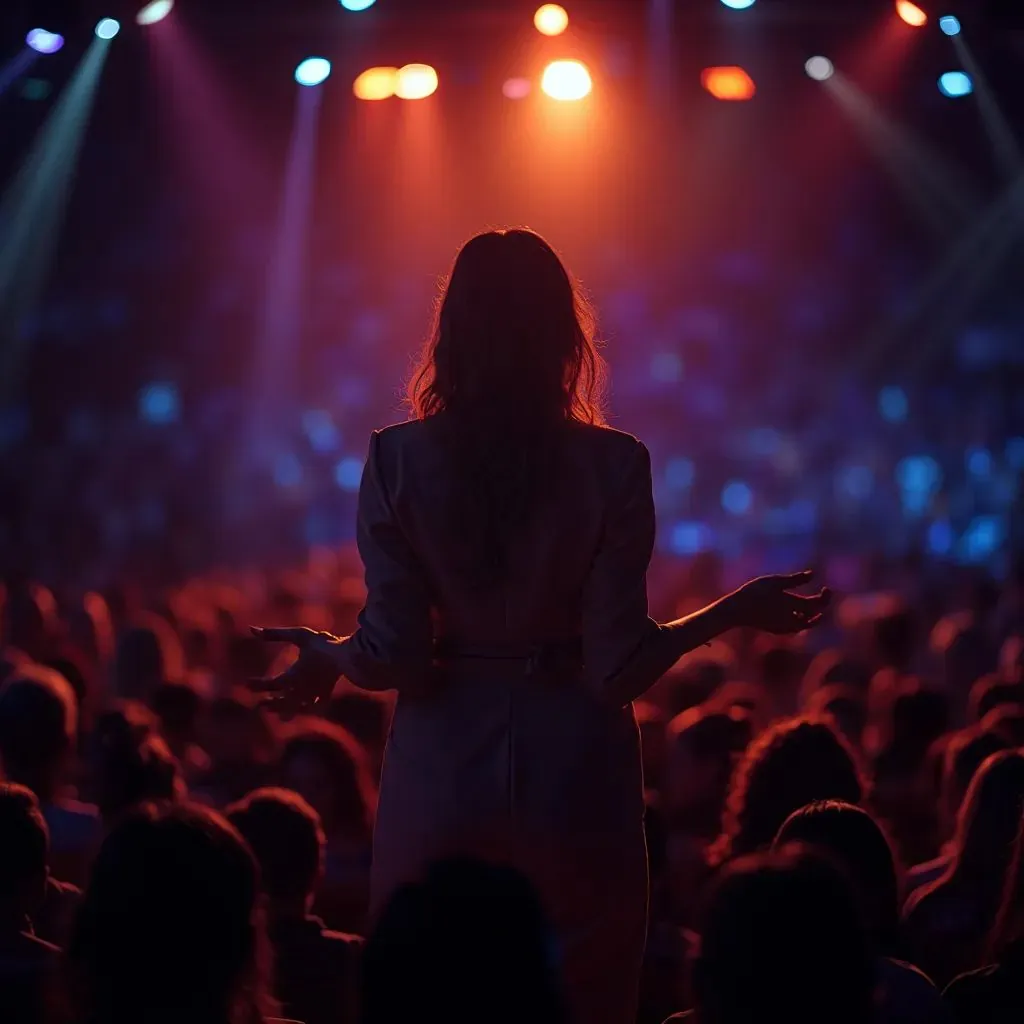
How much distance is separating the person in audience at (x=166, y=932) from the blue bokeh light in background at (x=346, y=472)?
24999mm

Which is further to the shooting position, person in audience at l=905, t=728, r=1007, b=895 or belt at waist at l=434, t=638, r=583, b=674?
person in audience at l=905, t=728, r=1007, b=895

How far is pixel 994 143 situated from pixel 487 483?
11.8 meters

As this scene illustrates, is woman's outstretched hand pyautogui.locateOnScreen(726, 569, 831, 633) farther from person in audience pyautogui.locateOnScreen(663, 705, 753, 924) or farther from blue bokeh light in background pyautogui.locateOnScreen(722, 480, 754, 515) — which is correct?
blue bokeh light in background pyautogui.locateOnScreen(722, 480, 754, 515)

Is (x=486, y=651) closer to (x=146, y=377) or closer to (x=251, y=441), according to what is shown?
(x=146, y=377)

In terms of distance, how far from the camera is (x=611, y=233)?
53.1ft

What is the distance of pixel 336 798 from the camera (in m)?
4.45

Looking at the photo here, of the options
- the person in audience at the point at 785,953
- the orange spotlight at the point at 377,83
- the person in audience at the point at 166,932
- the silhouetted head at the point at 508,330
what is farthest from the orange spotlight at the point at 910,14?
the person in audience at the point at 166,932

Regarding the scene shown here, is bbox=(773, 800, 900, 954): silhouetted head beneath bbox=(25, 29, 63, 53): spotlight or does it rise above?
beneath

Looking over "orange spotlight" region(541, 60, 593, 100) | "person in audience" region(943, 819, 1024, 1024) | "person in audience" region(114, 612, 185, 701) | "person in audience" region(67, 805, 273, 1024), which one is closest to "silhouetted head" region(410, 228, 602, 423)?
"person in audience" region(67, 805, 273, 1024)

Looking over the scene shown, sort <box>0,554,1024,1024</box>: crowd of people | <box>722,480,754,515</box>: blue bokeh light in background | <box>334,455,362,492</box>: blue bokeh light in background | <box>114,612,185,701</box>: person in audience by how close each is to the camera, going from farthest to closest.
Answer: <box>722,480,754,515</box>: blue bokeh light in background → <box>334,455,362,492</box>: blue bokeh light in background → <box>114,612,185,701</box>: person in audience → <box>0,554,1024,1024</box>: crowd of people

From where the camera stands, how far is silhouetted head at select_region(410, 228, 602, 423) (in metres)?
2.83

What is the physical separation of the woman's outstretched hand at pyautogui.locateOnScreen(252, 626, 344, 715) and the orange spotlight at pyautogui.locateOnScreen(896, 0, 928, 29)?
689 cm

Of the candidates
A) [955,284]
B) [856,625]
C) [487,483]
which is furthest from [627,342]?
[487,483]

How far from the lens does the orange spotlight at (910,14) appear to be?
8.73m
